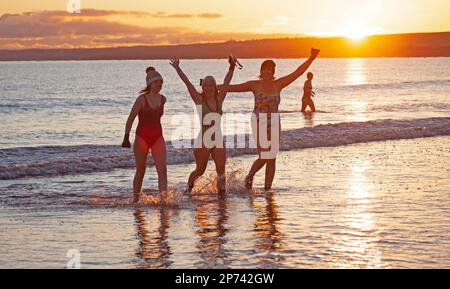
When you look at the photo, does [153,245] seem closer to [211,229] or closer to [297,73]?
[211,229]

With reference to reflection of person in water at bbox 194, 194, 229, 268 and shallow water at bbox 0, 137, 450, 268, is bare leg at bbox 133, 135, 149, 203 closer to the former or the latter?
shallow water at bbox 0, 137, 450, 268

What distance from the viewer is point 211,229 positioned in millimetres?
10461

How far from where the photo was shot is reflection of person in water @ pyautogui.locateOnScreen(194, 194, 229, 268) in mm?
8828

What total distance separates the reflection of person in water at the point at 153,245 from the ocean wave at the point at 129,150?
565cm

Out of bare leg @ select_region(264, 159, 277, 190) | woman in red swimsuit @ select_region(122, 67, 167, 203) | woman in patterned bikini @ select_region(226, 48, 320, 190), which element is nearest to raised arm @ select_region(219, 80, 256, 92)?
woman in patterned bikini @ select_region(226, 48, 320, 190)

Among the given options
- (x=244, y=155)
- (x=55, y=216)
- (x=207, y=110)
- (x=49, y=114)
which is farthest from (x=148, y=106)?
(x=49, y=114)

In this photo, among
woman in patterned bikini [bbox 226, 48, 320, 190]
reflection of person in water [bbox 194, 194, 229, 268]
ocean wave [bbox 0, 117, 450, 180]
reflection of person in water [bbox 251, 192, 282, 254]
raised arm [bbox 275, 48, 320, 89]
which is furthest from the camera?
ocean wave [bbox 0, 117, 450, 180]

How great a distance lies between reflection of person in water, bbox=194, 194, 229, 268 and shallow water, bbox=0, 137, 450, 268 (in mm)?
14

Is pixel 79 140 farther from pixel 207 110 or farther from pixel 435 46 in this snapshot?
pixel 435 46

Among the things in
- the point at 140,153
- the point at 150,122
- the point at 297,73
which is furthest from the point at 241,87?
the point at 140,153

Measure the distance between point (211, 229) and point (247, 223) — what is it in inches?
21.7

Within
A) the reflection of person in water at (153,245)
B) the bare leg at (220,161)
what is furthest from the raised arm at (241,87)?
the reflection of person in water at (153,245)

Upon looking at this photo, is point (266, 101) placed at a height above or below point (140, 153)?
above
